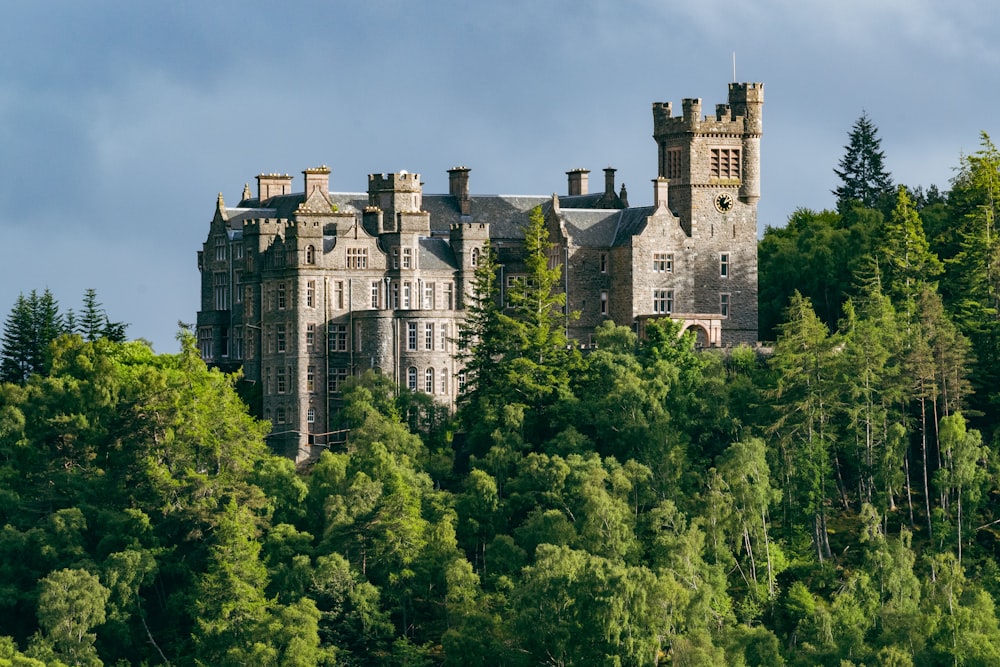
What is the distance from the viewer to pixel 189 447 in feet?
341

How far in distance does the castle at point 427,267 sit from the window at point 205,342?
0.09m

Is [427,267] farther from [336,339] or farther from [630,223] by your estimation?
[630,223]

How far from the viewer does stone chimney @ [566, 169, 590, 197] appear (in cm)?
12256

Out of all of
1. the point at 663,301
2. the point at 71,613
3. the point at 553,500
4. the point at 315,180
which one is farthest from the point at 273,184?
the point at 71,613

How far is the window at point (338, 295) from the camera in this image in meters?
111

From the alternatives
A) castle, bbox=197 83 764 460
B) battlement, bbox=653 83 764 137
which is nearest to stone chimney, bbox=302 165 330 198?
castle, bbox=197 83 764 460

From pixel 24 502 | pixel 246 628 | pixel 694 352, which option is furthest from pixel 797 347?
pixel 24 502

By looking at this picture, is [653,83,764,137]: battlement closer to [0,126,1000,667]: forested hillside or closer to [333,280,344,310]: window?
[0,126,1000,667]: forested hillside

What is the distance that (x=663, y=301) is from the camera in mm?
113750

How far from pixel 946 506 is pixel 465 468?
20041 mm

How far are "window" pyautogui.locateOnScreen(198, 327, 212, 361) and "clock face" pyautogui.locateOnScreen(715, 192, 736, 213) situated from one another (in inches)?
932

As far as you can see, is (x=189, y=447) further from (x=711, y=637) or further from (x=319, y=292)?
(x=711, y=637)

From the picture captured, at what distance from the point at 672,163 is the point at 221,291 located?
21.3 meters

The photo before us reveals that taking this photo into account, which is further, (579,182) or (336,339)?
(579,182)
